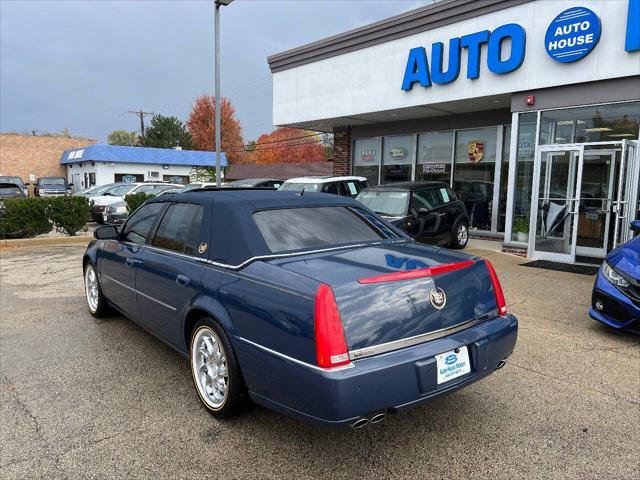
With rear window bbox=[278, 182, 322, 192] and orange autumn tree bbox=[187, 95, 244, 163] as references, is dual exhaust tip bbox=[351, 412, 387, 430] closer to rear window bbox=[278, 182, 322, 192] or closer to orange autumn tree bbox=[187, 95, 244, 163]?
rear window bbox=[278, 182, 322, 192]

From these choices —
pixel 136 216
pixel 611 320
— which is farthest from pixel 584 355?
pixel 136 216

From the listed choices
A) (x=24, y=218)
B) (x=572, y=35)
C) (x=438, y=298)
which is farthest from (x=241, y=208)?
(x=24, y=218)

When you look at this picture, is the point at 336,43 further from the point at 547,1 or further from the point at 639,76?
the point at 639,76

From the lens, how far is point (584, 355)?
4.41m

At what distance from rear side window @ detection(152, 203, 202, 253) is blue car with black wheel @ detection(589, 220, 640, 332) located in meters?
4.05

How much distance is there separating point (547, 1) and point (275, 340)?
9.81 metres

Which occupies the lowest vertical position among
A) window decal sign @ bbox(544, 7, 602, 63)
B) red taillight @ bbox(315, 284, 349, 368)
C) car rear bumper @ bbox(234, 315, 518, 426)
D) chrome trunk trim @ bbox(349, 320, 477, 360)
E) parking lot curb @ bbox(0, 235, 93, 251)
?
parking lot curb @ bbox(0, 235, 93, 251)

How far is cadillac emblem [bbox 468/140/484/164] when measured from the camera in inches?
517

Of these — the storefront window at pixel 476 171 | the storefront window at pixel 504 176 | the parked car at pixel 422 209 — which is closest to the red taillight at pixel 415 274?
the parked car at pixel 422 209

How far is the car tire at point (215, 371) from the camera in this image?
298 centimetres

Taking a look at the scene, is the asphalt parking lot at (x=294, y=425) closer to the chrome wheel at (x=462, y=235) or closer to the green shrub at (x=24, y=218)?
the chrome wheel at (x=462, y=235)

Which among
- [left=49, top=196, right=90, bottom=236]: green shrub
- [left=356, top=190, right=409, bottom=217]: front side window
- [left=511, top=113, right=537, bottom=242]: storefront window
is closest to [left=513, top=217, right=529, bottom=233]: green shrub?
[left=511, top=113, right=537, bottom=242]: storefront window

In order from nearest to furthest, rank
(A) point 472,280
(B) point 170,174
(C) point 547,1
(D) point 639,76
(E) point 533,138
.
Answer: (A) point 472,280, (D) point 639,76, (C) point 547,1, (E) point 533,138, (B) point 170,174

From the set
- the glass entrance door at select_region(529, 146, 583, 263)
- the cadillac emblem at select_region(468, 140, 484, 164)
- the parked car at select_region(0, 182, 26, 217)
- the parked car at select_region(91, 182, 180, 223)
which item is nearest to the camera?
the glass entrance door at select_region(529, 146, 583, 263)
